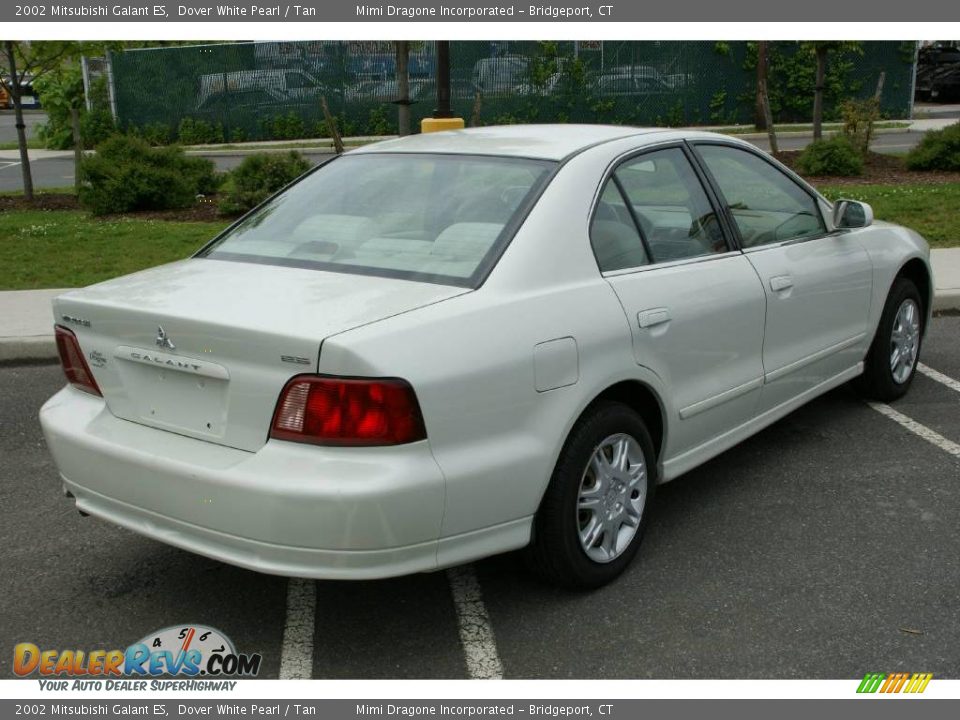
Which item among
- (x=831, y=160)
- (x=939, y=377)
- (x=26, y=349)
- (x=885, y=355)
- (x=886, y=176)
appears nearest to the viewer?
(x=885, y=355)

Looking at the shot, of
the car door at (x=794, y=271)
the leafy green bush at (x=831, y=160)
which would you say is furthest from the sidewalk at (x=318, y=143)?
the car door at (x=794, y=271)

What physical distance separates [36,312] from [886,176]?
11.2 meters

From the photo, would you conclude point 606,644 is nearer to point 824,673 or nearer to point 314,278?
point 824,673

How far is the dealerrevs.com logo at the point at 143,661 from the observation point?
3.37 metres

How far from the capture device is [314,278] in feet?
11.8

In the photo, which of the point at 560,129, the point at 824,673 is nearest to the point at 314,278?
the point at 560,129

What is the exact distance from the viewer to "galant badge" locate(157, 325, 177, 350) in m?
3.33

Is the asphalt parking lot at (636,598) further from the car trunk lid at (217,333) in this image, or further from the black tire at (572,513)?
the car trunk lid at (217,333)

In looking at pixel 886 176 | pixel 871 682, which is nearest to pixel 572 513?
pixel 871 682

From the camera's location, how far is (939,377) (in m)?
6.53

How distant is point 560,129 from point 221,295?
Answer: 179 cm

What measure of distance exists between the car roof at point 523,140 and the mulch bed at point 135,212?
8.41 m

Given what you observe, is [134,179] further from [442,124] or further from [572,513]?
[572,513]

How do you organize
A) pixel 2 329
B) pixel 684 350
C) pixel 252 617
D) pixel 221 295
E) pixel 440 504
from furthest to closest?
pixel 2 329
pixel 684 350
pixel 252 617
pixel 221 295
pixel 440 504
